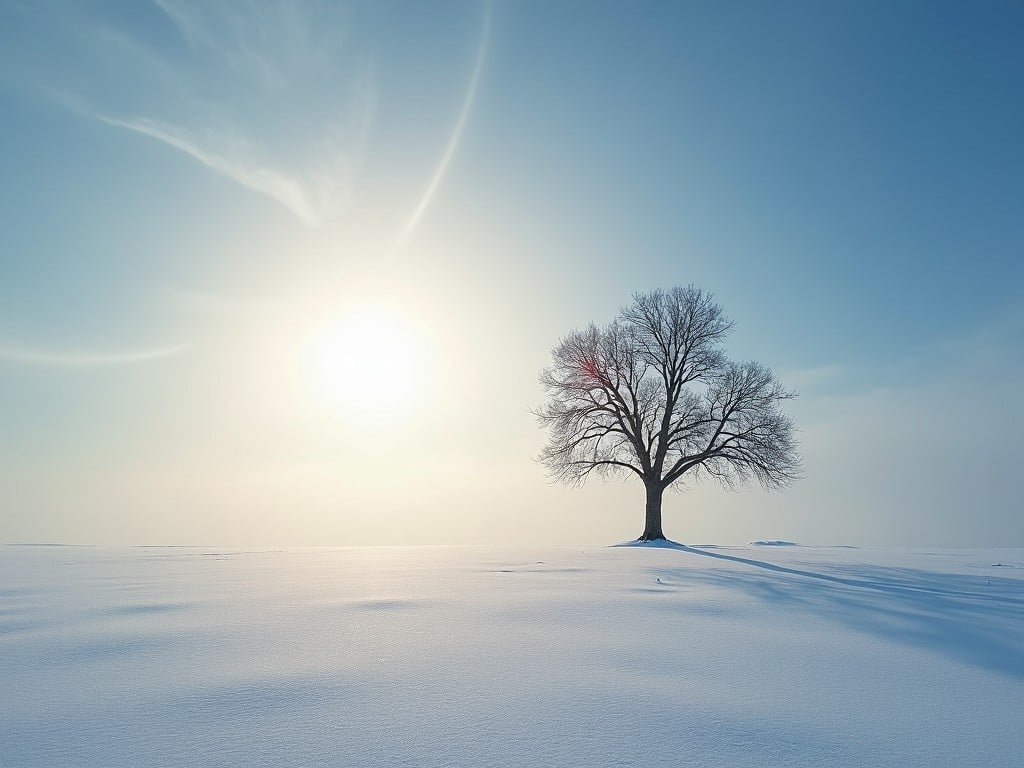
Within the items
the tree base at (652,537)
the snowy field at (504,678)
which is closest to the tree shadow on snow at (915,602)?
the snowy field at (504,678)

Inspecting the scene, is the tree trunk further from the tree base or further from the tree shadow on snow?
the tree shadow on snow

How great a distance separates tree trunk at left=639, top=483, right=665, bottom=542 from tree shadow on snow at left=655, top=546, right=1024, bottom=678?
9.54m

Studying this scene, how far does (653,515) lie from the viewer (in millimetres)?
17188

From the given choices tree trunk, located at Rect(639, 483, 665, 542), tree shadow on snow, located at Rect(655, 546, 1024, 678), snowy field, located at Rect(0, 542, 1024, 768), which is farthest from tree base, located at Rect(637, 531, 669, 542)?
snowy field, located at Rect(0, 542, 1024, 768)

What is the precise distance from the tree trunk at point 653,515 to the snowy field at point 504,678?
41.5ft

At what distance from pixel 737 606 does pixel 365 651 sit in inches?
103

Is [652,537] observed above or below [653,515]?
below

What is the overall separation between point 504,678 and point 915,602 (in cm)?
397

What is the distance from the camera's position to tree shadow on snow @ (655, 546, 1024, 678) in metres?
3.03

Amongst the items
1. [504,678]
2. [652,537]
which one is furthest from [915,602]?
[652,537]

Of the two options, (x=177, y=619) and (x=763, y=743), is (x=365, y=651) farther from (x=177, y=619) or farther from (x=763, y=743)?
(x=763, y=743)

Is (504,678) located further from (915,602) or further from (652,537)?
(652,537)

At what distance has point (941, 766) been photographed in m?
1.62

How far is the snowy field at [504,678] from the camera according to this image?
1.66 meters
